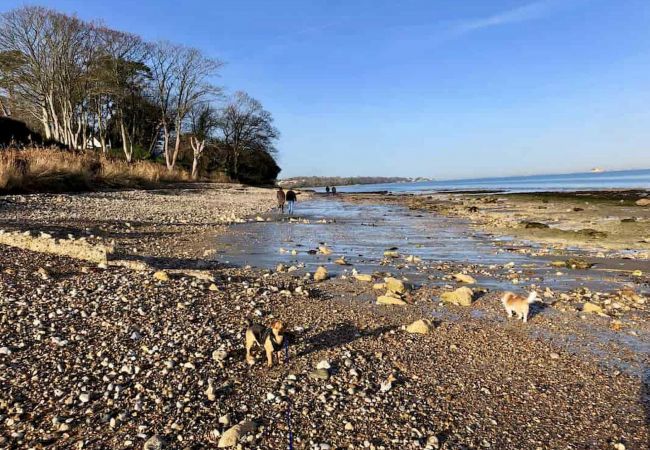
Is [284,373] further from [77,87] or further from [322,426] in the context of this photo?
[77,87]

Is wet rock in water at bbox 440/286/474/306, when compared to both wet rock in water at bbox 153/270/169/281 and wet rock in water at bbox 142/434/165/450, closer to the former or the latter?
wet rock in water at bbox 153/270/169/281

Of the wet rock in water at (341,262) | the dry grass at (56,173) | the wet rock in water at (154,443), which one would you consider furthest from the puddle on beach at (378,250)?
the dry grass at (56,173)

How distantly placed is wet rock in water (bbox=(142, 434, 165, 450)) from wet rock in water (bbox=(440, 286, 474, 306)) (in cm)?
493

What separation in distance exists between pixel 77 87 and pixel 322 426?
148 ft

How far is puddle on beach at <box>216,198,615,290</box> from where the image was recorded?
9.22 m

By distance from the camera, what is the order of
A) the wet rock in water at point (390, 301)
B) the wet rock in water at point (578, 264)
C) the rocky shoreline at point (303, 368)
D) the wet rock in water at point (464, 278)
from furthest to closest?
the wet rock in water at point (578, 264)
the wet rock in water at point (464, 278)
the wet rock in water at point (390, 301)
the rocky shoreline at point (303, 368)

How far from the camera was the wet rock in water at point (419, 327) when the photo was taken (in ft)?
18.2

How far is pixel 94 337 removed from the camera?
4.65 meters

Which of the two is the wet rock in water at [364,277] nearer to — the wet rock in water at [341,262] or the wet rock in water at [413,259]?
the wet rock in water at [341,262]

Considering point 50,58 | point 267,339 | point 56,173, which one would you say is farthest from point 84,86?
point 267,339

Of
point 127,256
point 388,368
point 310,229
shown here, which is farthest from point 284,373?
point 310,229

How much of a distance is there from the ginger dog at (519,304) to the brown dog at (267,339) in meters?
3.42

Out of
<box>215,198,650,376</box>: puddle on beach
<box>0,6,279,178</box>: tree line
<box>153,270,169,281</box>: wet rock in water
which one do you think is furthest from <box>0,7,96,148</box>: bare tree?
<box>153,270,169,281</box>: wet rock in water

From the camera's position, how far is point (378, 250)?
12617 millimetres
